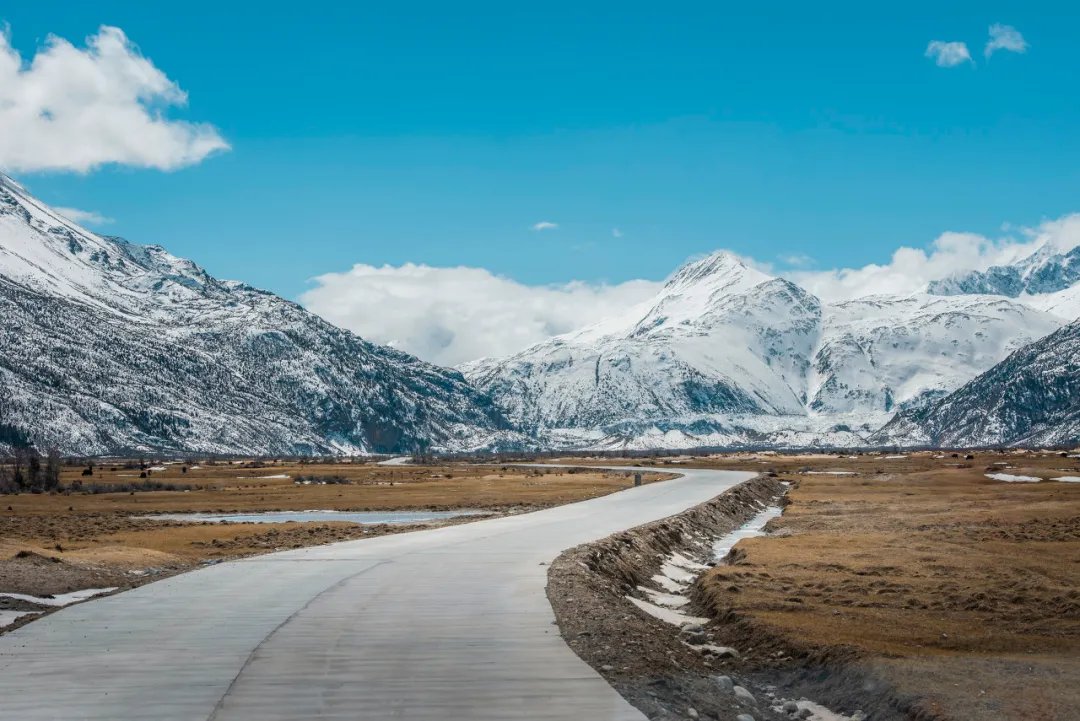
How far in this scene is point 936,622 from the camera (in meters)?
23.5

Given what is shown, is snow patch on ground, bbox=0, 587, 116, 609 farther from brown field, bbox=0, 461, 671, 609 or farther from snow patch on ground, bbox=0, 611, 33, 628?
snow patch on ground, bbox=0, 611, 33, 628

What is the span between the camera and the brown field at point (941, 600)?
17.0 meters

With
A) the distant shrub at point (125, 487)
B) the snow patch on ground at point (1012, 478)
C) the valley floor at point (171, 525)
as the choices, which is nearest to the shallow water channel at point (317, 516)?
the valley floor at point (171, 525)

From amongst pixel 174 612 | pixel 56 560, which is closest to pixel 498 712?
pixel 174 612

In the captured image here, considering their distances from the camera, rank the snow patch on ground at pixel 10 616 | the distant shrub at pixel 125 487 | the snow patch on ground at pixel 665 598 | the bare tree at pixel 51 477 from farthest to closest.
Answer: the bare tree at pixel 51 477 < the distant shrub at pixel 125 487 < the snow patch on ground at pixel 665 598 < the snow patch on ground at pixel 10 616

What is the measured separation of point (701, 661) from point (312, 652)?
7.90 m

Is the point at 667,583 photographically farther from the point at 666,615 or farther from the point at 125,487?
the point at 125,487

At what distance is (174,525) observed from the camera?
63219mm

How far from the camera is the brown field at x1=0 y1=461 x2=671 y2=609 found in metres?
36.2

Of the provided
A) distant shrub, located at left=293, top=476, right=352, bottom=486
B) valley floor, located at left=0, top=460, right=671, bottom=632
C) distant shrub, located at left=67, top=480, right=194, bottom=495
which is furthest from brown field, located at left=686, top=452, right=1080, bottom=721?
distant shrub, located at left=293, top=476, right=352, bottom=486

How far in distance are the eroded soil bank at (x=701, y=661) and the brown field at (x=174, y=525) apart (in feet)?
48.5

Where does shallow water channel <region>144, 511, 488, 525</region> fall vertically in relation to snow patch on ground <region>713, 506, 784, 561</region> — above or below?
above

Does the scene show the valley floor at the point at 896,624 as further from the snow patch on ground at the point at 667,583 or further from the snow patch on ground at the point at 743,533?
the snow patch on ground at the point at 743,533

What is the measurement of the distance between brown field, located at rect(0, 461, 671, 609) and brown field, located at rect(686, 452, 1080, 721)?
19597mm
